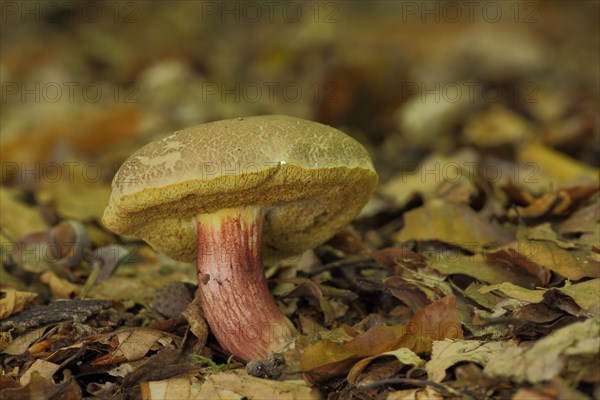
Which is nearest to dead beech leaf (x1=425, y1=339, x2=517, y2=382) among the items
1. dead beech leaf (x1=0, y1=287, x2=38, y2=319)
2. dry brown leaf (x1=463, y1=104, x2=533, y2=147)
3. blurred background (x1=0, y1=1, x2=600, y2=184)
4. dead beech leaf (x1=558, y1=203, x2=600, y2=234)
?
dead beech leaf (x1=558, y1=203, x2=600, y2=234)

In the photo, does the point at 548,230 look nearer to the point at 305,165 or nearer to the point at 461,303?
the point at 461,303

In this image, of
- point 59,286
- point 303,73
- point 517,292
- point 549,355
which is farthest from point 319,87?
point 549,355

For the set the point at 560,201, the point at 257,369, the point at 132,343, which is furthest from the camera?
the point at 560,201

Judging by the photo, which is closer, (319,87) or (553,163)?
(553,163)

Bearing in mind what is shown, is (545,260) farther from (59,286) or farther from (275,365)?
(59,286)

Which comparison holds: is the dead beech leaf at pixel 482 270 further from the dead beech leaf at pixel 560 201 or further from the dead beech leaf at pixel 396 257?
the dead beech leaf at pixel 560 201

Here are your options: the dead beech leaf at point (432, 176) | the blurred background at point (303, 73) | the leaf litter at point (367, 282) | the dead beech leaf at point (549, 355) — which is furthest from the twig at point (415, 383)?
the blurred background at point (303, 73)
